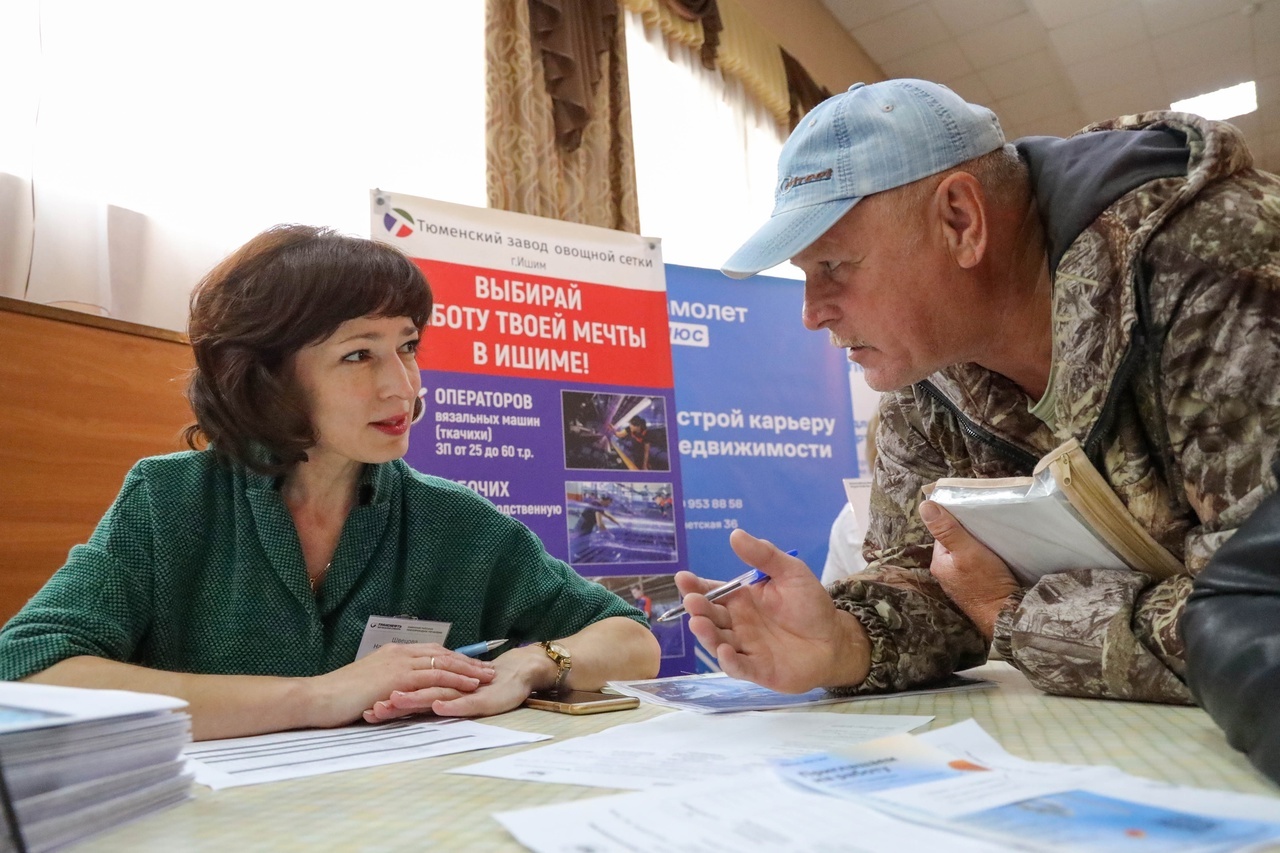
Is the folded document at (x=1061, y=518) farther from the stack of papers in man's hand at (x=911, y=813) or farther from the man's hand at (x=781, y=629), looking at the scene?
the stack of papers in man's hand at (x=911, y=813)

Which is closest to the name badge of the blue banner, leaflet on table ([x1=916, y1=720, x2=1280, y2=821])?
leaflet on table ([x1=916, y1=720, x2=1280, y2=821])

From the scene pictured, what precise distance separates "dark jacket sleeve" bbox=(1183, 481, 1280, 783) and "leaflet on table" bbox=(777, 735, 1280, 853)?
0.37ft

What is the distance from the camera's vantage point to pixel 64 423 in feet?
6.11

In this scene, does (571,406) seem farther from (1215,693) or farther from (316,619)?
(1215,693)

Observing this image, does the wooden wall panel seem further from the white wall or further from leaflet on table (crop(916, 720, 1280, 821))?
leaflet on table (crop(916, 720, 1280, 821))

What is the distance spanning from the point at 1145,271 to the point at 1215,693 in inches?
19.6

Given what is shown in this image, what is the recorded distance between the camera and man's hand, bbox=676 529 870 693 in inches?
41.3

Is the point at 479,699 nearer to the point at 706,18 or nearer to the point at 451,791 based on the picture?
the point at 451,791

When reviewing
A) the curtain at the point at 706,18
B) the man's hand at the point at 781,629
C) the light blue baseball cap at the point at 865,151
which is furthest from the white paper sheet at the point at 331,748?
the curtain at the point at 706,18

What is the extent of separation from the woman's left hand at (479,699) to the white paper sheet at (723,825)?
1.91 ft

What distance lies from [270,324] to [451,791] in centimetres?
99

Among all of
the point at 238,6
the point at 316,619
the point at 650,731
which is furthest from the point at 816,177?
the point at 238,6

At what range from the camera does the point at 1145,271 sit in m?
1.00

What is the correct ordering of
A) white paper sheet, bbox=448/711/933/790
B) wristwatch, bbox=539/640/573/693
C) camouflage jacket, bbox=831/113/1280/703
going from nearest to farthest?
white paper sheet, bbox=448/711/933/790 → camouflage jacket, bbox=831/113/1280/703 → wristwatch, bbox=539/640/573/693
